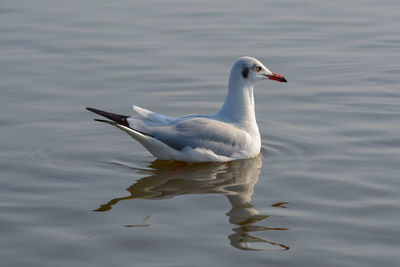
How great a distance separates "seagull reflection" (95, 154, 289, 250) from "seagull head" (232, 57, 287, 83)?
999mm

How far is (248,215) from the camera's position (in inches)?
307

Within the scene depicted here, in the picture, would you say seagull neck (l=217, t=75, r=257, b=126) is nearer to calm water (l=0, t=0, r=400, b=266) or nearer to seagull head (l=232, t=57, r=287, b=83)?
seagull head (l=232, t=57, r=287, b=83)

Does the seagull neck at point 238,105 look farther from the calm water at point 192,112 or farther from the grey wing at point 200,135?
the calm water at point 192,112

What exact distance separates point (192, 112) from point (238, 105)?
5.36ft

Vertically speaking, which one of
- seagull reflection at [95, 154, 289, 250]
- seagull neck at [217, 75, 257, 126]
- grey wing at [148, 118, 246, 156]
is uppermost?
seagull neck at [217, 75, 257, 126]

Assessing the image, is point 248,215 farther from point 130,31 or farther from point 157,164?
point 130,31

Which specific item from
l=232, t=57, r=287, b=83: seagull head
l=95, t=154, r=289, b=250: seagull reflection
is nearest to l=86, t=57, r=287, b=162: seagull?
l=232, t=57, r=287, b=83: seagull head

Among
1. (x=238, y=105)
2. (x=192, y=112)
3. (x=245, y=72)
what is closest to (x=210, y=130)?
(x=238, y=105)

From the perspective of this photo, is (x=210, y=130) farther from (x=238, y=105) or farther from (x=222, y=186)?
(x=222, y=186)

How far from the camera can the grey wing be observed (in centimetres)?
940

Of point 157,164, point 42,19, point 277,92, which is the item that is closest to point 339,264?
point 157,164

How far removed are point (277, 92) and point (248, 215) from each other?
15.6ft

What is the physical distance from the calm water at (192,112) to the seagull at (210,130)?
19cm

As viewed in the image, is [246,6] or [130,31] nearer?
[130,31]
